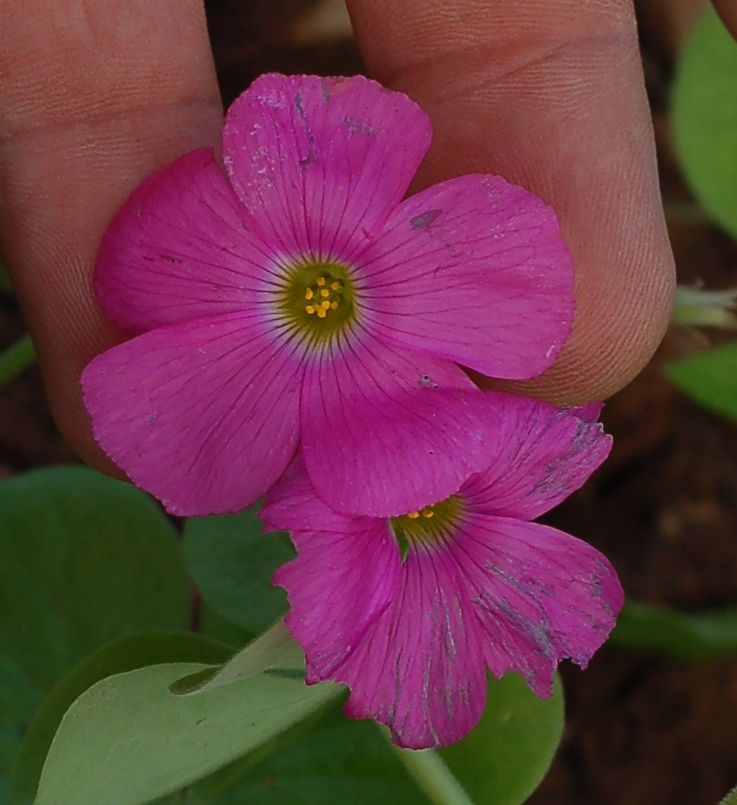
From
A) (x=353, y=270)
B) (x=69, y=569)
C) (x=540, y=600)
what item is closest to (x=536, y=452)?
(x=540, y=600)

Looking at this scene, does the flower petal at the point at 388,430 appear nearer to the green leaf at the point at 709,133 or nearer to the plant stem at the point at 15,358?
the plant stem at the point at 15,358

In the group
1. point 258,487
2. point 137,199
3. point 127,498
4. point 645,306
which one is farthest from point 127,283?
point 645,306

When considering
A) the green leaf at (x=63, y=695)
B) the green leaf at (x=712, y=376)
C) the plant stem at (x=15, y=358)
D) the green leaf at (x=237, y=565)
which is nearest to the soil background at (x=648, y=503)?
the green leaf at (x=712, y=376)

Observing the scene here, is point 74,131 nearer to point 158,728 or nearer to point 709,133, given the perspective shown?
point 158,728

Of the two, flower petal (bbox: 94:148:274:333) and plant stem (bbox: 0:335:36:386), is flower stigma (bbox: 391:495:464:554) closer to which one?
flower petal (bbox: 94:148:274:333)

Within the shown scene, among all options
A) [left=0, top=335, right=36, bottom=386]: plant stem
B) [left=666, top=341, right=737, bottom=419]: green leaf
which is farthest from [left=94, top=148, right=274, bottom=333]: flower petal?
[left=666, top=341, right=737, bottom=419]: green leaf

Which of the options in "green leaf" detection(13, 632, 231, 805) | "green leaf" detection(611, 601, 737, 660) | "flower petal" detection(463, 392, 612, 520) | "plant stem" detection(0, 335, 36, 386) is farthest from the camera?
"green leaf" detection(611, 601, 737, 660)
